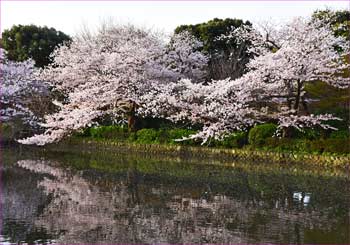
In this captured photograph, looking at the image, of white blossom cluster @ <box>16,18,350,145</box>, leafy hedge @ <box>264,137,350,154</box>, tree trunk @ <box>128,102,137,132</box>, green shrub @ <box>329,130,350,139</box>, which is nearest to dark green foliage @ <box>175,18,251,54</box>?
white blossom cluster @ <box>16,18,350,145</box>

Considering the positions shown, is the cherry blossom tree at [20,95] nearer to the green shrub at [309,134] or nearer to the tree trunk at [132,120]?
the tree trunk at [132,120]

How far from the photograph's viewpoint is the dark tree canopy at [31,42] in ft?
94.6

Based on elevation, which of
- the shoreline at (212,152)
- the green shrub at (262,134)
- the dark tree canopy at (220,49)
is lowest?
the shoreline at (212,152)

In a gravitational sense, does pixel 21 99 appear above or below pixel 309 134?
above

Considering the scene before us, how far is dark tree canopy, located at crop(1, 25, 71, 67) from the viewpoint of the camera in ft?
94.6

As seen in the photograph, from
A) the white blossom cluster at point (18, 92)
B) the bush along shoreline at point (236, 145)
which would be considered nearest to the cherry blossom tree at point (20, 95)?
the white blossom cluster at point (18, 92)

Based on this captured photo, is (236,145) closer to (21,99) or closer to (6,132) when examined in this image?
(21,99)

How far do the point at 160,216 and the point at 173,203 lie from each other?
115cm

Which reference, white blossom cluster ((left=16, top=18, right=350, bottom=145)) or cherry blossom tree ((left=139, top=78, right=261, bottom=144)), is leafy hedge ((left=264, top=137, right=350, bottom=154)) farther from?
cherry blossom tree ((left=139, top=78, right=261, bottom=144))

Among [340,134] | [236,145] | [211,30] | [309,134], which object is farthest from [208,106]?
[211,30]

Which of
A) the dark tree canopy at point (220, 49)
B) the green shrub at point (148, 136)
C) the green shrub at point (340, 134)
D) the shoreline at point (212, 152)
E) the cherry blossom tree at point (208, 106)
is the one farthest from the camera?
the dark tree canopy at point (220, 49)

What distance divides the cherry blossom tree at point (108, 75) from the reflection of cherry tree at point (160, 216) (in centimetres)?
849

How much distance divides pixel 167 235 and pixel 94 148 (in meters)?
14.8

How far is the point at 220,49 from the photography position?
84.2 ft
